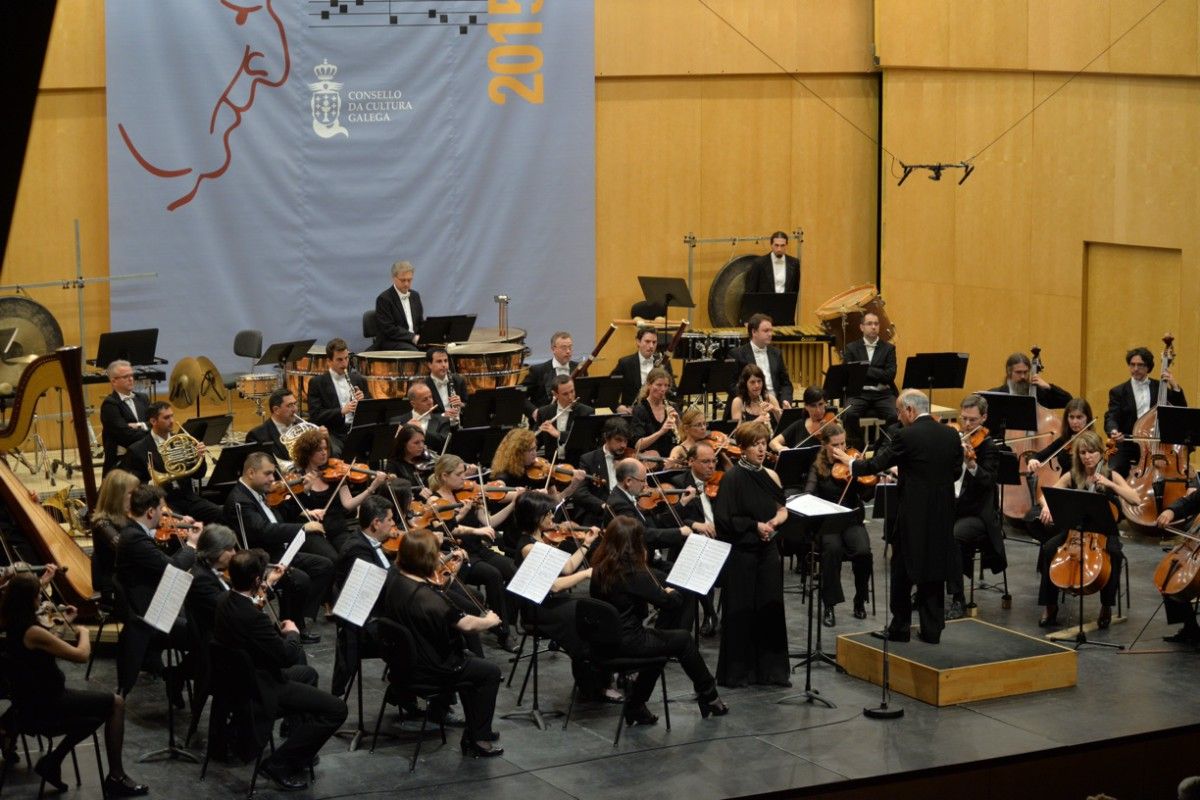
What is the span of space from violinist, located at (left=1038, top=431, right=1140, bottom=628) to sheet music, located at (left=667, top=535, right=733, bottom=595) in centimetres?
285

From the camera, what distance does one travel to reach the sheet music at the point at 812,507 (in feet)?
25.5

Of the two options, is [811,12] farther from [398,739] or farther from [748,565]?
[398,739]

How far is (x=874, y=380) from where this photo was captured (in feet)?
40.7

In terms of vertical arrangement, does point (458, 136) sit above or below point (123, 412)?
above

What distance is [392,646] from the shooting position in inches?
264

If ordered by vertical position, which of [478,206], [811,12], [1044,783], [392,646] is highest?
[811,12]

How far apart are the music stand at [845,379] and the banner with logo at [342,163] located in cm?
423

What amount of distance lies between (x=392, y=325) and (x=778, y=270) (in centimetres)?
415

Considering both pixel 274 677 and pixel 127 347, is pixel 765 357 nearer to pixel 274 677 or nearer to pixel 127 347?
pixel 127 347

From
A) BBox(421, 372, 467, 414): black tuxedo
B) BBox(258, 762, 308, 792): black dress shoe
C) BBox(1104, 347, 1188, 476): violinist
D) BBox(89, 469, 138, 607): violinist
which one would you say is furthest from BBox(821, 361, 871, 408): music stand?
BBox(258, 762, 308, 792): black dress shoe

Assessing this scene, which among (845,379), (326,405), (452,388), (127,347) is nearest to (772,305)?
(845,379)

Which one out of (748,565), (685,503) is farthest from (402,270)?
(748,565)

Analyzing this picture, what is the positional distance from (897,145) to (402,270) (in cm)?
558

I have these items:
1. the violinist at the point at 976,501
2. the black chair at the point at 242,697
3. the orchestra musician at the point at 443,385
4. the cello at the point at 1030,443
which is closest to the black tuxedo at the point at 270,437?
the orchestra musician at the point at 443,385
